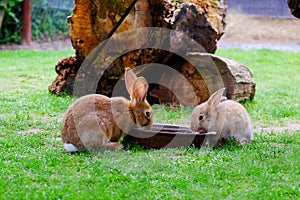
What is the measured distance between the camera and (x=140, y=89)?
16.9 feet

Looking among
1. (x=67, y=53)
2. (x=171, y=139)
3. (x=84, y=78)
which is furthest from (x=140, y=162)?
(x=67, y=53)

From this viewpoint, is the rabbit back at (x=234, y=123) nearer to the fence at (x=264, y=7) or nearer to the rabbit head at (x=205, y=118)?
the rabbit head at (x=205, y=118)

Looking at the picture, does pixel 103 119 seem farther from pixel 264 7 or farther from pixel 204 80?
pixel 264 7

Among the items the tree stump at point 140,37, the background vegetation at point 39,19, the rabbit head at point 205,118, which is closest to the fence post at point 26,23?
the background vegetation at point 39,19

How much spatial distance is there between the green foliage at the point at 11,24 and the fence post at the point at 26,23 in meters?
0.15

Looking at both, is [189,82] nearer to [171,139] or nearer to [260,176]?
[171,139]

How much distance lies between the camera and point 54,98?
788 cm

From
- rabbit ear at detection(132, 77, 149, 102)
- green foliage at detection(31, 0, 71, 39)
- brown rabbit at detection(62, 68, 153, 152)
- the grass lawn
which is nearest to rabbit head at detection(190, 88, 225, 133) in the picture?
the grass lawn

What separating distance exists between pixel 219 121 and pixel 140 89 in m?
0.85

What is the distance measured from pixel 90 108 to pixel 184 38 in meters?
2.66

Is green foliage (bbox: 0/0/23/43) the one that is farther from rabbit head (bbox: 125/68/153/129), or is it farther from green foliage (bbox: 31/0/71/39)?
rabbit head (bbox: 125/68/153/129)

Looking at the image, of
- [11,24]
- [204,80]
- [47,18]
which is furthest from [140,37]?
[47,18]

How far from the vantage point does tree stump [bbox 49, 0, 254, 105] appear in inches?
281

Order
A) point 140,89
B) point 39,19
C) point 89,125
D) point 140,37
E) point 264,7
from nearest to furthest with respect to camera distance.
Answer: point 89,125 → point 140,89 → point 140,37 → point 39,19 → point 264,7
